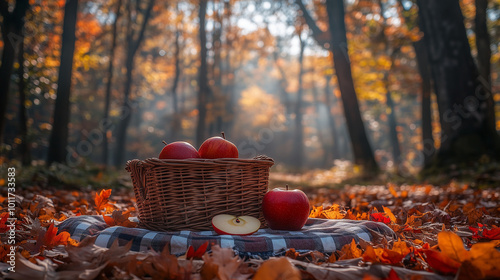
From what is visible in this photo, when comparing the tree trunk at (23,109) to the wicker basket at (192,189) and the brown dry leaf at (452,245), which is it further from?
the brown dry leaf at (452,245)

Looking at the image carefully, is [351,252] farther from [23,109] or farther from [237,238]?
[23,109]

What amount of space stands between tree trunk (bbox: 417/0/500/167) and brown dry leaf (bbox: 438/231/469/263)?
5631mm

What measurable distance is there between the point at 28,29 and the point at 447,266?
1130 centimetres

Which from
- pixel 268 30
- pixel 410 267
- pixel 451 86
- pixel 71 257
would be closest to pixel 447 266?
pixel 410 267

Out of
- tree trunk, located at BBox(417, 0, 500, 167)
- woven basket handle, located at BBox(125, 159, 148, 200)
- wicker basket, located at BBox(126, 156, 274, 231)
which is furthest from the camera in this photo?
tree trunk, located at BBox(417, 0, 500, 167)

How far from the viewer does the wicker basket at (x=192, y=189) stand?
7.13ft

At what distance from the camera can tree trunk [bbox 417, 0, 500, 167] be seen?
21.1 feet

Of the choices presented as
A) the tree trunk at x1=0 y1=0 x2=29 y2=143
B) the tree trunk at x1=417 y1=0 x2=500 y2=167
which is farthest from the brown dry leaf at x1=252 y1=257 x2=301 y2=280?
the tree trunk at x1=0 y1=0 x2=29 y2=143

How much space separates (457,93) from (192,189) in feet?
20.3

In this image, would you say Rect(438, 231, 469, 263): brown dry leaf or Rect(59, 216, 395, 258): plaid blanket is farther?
Rect(59, 216, 395, 258): plaid blanket

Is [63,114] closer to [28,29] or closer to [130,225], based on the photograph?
[28,29]

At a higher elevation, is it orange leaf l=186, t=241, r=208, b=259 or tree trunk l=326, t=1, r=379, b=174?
tree trunk l=326, t=1, r=379, b=174

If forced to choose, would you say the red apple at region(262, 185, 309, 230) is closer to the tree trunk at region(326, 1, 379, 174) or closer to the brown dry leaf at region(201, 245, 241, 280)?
the brown dry leaf at region(201, 245, 241, 280)

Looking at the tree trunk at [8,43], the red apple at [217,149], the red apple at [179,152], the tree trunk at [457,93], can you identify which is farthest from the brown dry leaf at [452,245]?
the tree trunk at [8,43]
